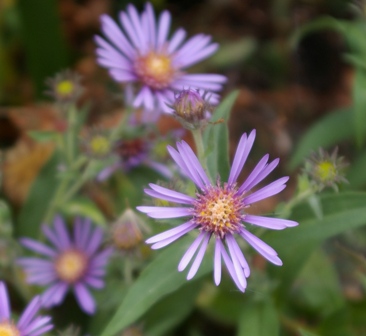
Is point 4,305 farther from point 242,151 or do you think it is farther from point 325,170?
point 325,170

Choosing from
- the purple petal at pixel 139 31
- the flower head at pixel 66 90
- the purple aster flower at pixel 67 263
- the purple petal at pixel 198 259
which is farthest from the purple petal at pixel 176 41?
the purple petal at pixel 198 259

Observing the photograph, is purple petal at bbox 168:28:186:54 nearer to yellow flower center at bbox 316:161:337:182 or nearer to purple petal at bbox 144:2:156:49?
purple petal at bbox 144:2:156:49

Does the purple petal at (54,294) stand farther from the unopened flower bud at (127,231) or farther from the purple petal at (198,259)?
the purple petal at (198,259)

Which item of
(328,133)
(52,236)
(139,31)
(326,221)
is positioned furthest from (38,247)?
(328,133)

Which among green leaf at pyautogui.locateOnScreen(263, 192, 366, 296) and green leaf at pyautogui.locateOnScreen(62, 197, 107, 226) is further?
green leaf at pyautogui.locateOnScreen(62, 197, 107, 226)

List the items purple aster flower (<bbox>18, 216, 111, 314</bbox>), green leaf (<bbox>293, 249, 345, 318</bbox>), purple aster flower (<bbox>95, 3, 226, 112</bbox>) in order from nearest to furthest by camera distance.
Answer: purple aster flower (<bbox>95, 3, 226, 112</bbox>) < purple aster flower (<bbox>18, 216, 111, 314</bbox>) < green leaf (<bbox>293, 249, 345, 318</bbox>)

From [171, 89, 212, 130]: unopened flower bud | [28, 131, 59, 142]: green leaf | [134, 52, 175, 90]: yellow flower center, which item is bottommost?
[171, 89, 212, 130]: unopened flower bud

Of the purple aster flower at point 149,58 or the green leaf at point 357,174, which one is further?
the green leaf at point 357,174

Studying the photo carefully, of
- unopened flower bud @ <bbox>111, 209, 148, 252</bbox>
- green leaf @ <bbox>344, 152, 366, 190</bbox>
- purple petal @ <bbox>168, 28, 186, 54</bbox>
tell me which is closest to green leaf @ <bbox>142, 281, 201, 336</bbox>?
unopened flower bud @ <bbox>111, 209, 148, 252</bbox>
